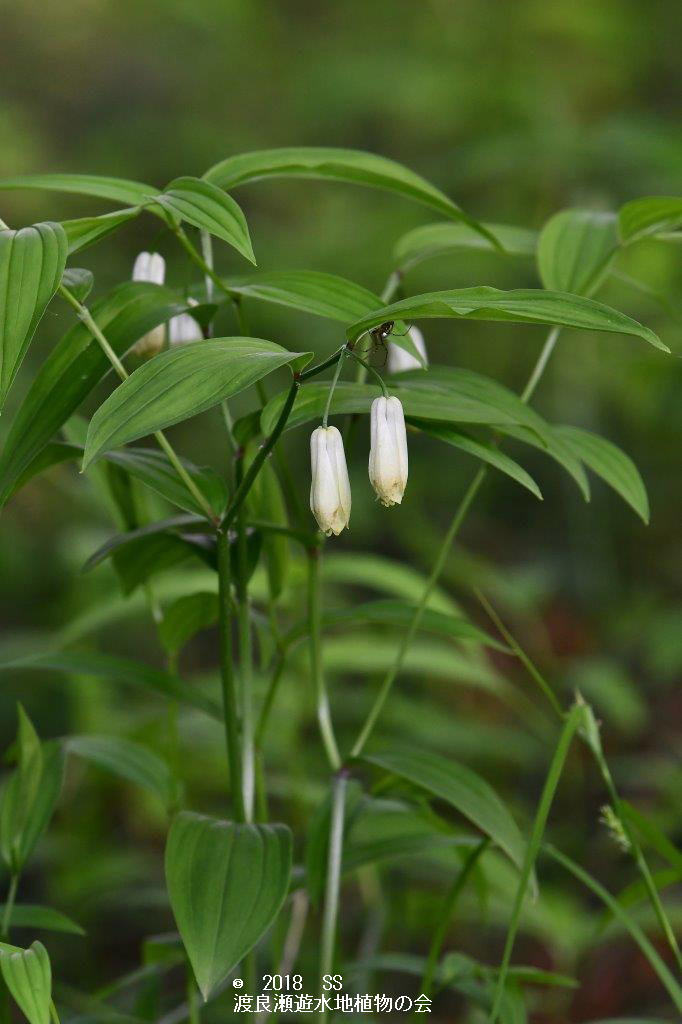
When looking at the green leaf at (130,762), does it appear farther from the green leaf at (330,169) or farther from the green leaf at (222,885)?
the green leaf at (330,169)

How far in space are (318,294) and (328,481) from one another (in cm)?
20

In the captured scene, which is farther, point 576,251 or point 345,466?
point 576,251

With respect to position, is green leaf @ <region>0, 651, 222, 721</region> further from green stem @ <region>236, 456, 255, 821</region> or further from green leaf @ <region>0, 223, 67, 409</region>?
green leaf @ <region>0, 223, 67, 409</region>

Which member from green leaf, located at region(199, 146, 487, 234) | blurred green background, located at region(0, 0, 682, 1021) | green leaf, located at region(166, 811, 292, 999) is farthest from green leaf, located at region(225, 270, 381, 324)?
blurred green background, located at region(0, 0, 682, 1021)

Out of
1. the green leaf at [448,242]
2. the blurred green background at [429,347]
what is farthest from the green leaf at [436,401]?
the blurred green background at [429,347]

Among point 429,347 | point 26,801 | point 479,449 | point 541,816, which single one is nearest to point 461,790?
point 541,816

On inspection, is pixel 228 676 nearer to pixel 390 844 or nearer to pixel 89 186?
pixel 390 844

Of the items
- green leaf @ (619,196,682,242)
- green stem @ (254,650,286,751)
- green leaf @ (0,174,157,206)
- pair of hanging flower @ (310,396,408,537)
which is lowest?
green stem @ (254,650,286,751)

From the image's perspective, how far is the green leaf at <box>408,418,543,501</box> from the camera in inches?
31.1

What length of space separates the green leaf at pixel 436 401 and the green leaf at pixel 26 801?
0.42m

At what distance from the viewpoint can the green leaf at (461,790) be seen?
2.91 ft

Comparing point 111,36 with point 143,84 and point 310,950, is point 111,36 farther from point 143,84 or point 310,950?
point 310,950

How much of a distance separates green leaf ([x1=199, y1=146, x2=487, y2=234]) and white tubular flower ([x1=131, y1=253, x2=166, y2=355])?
0.37ft

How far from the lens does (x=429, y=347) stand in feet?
10.7
